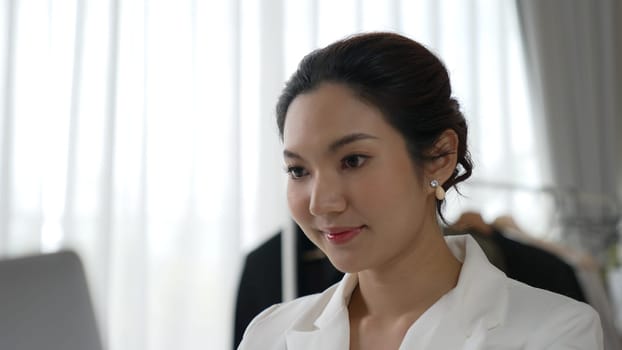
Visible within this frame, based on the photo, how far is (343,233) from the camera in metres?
0.92

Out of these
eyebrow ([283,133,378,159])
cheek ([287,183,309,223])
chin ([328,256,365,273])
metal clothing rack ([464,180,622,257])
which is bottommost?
metal clothing rack ([464,180,622,257])

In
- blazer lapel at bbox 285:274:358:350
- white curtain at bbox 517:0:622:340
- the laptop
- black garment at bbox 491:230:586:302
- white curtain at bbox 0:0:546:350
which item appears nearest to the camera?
blazer lapel at bbox 285:274:358:350

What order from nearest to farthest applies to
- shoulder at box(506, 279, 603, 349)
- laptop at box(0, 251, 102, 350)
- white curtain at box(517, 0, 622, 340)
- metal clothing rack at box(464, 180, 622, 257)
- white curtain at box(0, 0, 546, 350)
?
shoulder at box(506, 279, 603, 349), laptop at box(0, 251, 102, 350), white curtain at box(0, 0, 546, 350), metal clothing rack at box(464, 180, 622, 257), white curtain at box(517, 0, 622, 340)

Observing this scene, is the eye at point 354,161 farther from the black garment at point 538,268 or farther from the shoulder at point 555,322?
the black garment at point 538,268

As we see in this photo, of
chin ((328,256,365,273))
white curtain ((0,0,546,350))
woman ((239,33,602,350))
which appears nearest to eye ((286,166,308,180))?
woman ((239,33,602,350))

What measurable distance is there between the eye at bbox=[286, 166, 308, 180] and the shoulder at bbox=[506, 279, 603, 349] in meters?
0.28

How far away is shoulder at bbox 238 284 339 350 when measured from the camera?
1.08 metres

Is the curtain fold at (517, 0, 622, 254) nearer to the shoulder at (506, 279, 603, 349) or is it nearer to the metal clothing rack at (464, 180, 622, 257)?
the metal clothing rack at (464, 180, 622, 257)

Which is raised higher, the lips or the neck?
the lips

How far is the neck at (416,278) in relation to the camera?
3.22ft

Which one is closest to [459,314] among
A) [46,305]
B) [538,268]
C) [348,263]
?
[348,263]

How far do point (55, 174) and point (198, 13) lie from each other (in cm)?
52

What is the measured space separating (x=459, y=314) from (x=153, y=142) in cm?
114

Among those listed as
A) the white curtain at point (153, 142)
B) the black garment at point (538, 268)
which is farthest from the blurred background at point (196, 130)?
the black garment at point (538, 268)
